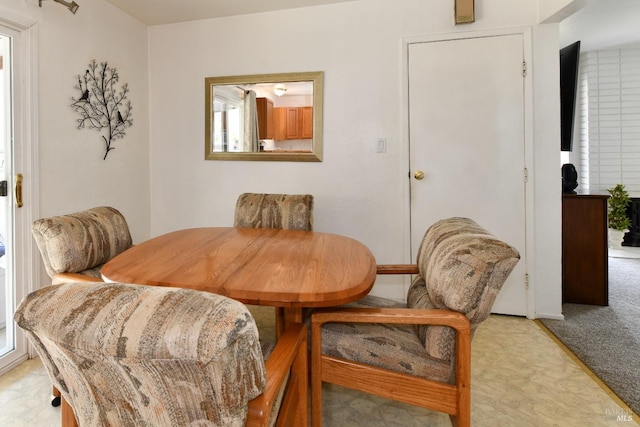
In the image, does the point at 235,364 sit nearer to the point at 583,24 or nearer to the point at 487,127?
the point at 487,127

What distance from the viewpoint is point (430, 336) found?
1.21 m

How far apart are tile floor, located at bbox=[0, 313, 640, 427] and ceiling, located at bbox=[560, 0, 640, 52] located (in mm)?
2828

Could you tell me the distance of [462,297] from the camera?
1108 mm

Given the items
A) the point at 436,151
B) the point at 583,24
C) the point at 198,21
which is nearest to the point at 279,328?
the point at 436,151

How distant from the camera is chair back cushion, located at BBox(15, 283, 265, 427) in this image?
54cm

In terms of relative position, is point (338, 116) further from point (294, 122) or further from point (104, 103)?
point (104, 103)

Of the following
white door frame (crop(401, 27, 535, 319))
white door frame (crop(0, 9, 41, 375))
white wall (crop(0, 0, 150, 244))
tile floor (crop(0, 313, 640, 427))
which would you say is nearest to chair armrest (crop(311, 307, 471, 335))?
tile floor (crop(0, 313, 640, 427))

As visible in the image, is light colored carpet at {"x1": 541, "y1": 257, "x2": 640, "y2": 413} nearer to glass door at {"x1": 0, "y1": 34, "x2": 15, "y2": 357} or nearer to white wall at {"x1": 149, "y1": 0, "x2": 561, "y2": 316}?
white wall at {"x1": 149, "y1": 0, "x2": 561, "y2": 316}

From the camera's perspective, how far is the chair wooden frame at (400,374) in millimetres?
1122

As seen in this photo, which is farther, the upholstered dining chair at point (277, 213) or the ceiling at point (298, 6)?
the ceiling at point (298, 6)

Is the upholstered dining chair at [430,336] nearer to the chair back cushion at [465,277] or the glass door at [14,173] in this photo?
the chair back cushion at [465,277]

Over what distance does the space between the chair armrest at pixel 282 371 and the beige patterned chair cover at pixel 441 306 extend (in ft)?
0.61

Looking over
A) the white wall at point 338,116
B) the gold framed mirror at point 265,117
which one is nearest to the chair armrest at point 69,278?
the white wall at point 338,116

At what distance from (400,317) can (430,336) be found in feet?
0.52
